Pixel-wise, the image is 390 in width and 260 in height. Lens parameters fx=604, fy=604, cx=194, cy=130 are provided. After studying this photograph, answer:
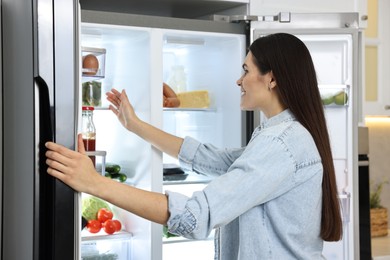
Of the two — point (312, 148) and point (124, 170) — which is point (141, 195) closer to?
point (312, 148)

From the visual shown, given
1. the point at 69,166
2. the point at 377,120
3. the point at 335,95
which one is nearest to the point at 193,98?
the point at 335,95

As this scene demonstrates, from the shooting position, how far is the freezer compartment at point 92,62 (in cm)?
220

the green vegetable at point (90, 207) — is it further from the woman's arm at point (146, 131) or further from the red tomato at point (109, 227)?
the woman's arm at point (146, 131)

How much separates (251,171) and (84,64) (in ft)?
2.99

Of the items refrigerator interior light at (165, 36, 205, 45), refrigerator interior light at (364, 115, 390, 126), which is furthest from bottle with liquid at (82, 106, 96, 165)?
refrigerator interior light at (364, 115, 390, 126)

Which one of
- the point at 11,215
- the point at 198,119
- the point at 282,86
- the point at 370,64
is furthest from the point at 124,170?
the point at 370,64

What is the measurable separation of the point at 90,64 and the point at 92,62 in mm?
12

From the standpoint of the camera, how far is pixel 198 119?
2756 mm

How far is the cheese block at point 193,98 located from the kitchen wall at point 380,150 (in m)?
1.67

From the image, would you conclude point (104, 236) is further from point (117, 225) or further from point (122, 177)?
point (122, 177)

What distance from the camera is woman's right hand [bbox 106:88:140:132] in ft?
7.18

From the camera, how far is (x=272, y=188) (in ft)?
5.20

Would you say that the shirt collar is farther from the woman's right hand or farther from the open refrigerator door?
the open refrigerator door

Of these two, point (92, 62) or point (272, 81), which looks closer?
point (272, 81)
